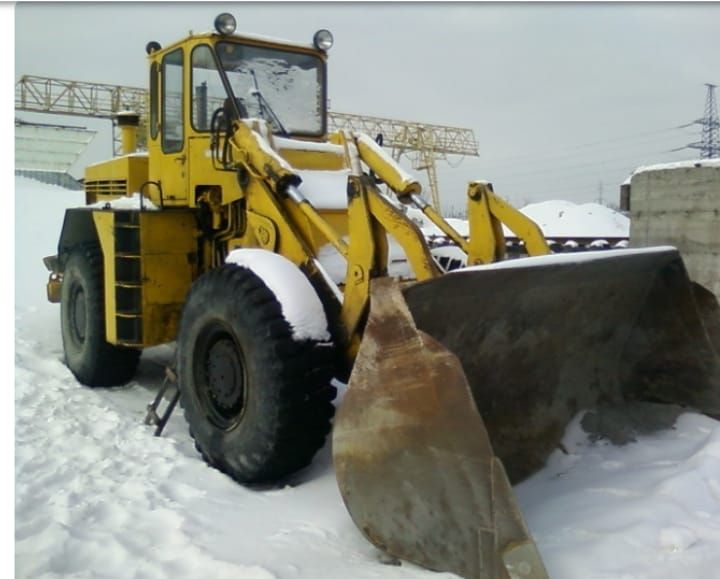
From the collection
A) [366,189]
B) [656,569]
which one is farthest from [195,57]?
[656,569]

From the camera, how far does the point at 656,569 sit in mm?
2902

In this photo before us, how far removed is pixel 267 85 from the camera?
5375mm

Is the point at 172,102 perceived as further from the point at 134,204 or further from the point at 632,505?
the point at 632,505

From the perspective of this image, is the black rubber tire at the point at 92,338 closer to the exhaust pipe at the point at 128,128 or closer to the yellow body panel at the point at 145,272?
the yellow body panel at the point at 145,272

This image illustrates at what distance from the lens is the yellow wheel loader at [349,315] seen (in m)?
3.04

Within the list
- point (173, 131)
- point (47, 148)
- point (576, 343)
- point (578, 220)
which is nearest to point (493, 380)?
point (576, 343)

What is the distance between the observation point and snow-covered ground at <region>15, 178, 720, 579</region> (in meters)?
3.04

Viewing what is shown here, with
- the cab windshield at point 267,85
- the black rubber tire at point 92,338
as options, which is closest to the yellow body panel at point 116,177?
the black rubber tire at point 92,338

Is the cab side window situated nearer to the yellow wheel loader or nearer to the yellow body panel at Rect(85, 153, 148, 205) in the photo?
the yellow wheel loader

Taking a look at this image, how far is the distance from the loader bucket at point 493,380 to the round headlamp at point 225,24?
228 cm

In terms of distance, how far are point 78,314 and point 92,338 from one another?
490mm

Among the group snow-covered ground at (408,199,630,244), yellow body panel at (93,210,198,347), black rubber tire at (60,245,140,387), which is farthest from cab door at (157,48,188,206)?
snow-covered ground at (408,199,630,244)

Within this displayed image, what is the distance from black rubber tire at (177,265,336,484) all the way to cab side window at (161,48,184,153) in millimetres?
1555
